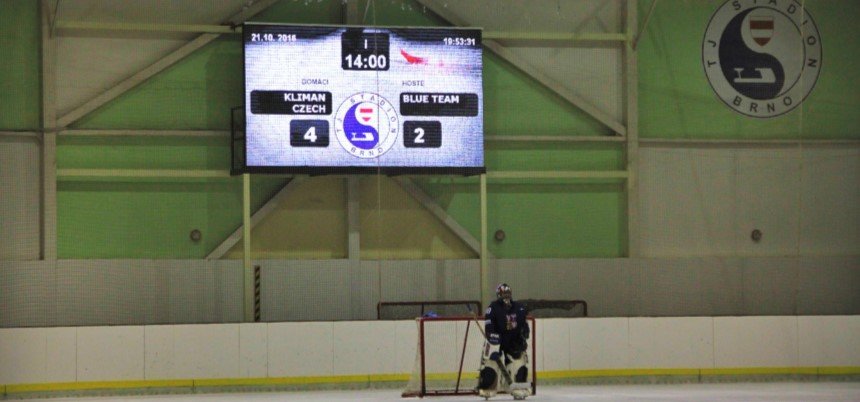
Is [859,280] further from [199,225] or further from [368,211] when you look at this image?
[199,225]

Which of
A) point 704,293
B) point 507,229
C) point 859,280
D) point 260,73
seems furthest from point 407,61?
point 859,280

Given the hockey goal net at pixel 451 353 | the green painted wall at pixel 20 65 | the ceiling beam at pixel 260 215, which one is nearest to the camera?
the hockey goal net at pixel 451 353

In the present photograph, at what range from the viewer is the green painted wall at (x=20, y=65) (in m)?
21.6

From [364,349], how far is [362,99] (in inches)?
162

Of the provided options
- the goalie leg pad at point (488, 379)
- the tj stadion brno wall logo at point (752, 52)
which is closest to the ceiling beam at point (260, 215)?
the goalie leg pad at point (488, 379)

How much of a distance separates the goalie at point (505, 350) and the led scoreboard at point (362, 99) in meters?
4.72

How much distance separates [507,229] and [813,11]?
7.01m

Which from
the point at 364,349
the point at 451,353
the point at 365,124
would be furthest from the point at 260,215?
the point at 451,353

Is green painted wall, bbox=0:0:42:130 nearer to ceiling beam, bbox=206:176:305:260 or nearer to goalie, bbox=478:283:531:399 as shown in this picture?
ceiling beam, bbox=206:176:305:260

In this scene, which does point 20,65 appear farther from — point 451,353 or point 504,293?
point 504,293

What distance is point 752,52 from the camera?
23891mm

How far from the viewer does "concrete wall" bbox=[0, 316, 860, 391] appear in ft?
60.1

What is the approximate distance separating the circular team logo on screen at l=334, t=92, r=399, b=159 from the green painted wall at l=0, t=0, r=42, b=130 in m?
5.19

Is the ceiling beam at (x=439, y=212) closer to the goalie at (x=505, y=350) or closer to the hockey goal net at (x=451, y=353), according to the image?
the hockey goal net at (x=451, y=353)
